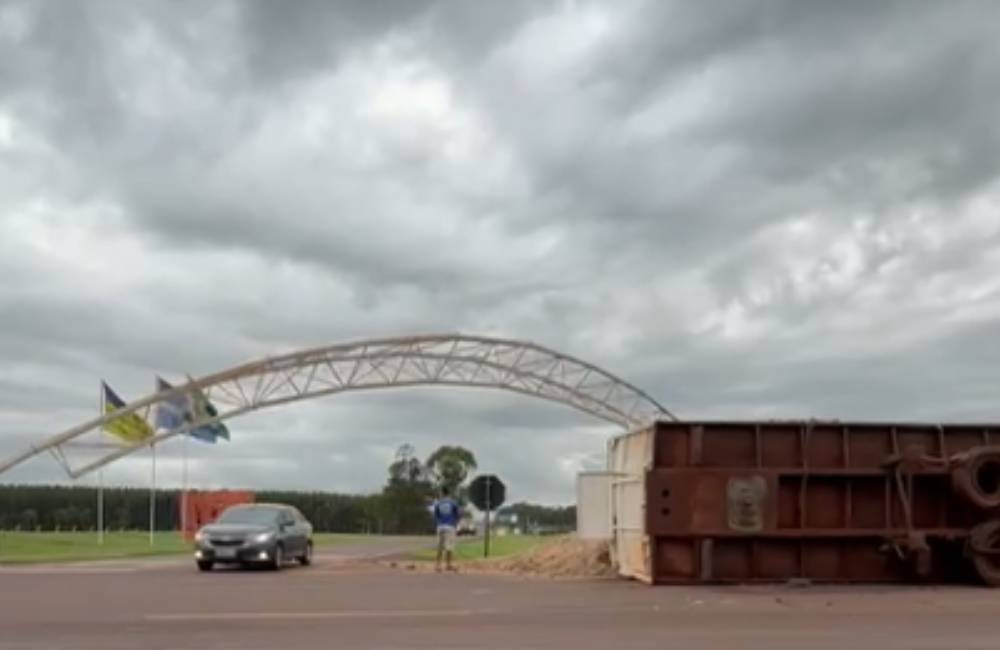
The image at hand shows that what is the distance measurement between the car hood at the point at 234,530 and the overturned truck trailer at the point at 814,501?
1004 cm

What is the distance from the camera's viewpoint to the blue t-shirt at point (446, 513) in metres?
31.7

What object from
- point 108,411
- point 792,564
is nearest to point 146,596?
point 792,564

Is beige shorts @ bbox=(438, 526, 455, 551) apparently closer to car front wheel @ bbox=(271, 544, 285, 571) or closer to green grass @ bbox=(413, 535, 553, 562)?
car front wheel @ bbox=(271, 544, 285, 571)

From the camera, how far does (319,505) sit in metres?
115

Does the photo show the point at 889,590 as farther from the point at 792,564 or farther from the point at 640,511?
the point at 640,511

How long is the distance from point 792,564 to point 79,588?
11.7m

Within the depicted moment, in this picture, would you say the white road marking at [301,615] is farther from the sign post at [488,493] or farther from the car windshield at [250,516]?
the sign post at [488,493]

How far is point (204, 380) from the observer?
60.1m

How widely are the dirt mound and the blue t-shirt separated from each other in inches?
43.7

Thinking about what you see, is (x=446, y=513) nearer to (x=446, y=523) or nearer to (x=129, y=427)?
(x=446, y=523)

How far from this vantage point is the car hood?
30.2 m

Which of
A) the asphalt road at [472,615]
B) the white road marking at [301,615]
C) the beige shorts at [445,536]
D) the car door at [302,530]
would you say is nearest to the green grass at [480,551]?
the beige shorts at [445,536]

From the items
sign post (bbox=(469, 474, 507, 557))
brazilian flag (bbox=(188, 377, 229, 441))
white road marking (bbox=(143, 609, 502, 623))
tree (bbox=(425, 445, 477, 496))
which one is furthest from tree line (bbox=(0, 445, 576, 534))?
white road marking (bbox=(143, 609, 502, 623))

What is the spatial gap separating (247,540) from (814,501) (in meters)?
12.7
